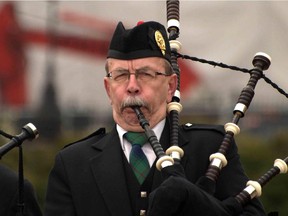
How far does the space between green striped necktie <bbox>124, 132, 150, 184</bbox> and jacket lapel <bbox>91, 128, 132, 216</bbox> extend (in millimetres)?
66

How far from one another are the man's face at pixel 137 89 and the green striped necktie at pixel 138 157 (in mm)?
63

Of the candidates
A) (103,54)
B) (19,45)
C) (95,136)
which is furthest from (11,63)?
(95,136)

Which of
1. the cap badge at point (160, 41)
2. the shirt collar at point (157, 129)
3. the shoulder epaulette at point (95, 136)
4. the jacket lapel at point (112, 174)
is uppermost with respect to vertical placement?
the cap badge at point (160, 41)

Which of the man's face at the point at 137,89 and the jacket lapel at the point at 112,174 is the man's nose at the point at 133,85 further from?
the jacket lapel at the point at 112,174

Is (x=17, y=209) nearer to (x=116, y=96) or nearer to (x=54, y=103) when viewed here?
(x=116, y=96)

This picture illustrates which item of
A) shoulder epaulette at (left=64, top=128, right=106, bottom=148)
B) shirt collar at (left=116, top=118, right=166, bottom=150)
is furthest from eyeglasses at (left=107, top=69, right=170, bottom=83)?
shoulder epaulette at (left=64, top=128, right=106, bottom=148)

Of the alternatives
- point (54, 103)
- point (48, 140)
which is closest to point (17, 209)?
point (48, 140)

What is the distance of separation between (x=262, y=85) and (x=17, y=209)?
16.1 meters

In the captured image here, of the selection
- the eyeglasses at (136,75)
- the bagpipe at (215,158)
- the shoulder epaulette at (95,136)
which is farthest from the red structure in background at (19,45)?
the eyeglasses at (136,75)

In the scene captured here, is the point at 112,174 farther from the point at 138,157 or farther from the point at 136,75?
the point at 136,75

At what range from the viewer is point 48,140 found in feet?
60.7

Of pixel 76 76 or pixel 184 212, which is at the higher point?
pixel 184 212

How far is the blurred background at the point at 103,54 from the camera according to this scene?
22484 millimetres

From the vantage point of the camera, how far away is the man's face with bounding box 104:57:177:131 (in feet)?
21.1
